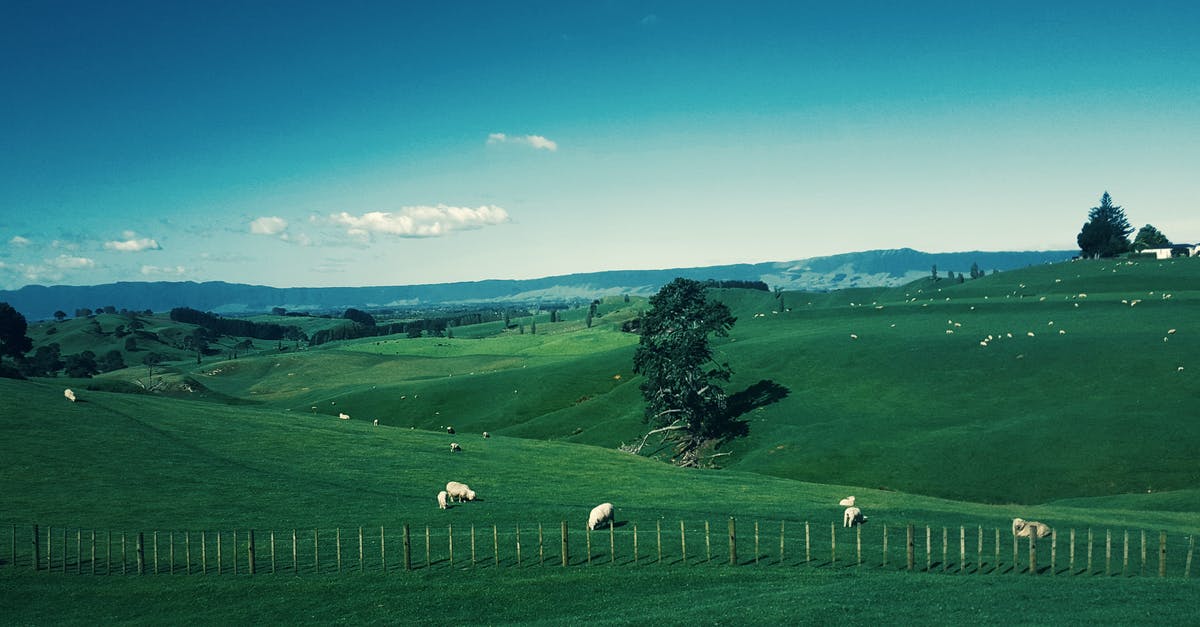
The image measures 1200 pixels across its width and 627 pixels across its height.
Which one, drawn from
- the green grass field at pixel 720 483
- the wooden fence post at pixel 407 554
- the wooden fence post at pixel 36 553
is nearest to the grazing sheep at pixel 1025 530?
the green grass field at pixel 720 483

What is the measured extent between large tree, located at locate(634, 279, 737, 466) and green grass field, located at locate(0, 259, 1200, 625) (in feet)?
16.0

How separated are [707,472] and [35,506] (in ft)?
162

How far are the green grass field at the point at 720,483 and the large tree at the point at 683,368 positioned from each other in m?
4.88

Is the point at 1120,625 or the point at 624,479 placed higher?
the point at 1120,625

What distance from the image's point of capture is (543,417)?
11575cm

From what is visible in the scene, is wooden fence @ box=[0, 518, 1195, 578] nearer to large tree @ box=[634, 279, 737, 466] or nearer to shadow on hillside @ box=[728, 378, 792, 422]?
large tree @ box=[634, 279, 737, 466]

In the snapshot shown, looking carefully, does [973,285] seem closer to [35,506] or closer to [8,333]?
[35,506]

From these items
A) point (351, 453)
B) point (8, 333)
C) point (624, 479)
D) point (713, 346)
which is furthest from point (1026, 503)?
point (8, 333)

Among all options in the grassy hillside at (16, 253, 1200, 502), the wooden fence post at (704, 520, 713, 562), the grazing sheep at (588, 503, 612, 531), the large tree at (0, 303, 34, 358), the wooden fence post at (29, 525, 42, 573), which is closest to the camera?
the wooden fence post at (29, 525, 42, 573)

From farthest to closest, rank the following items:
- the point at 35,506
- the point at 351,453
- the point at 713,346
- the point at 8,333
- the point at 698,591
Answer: the point at 8,333
the point at 713,346
the point at 351,453
the point at 35,506
the point at 698,591

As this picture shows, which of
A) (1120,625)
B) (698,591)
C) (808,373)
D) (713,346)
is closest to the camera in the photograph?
(1120,625)

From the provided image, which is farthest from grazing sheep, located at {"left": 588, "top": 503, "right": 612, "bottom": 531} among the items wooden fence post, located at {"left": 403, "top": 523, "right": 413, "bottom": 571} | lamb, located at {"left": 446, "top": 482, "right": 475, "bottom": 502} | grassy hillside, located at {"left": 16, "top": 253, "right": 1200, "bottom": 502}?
grassy hillside, located at {"left": 16, "top": 253, "right": 1200, "bottom": 502}

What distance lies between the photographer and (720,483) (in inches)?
2453

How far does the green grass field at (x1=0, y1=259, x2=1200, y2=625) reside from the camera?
1168 inches
